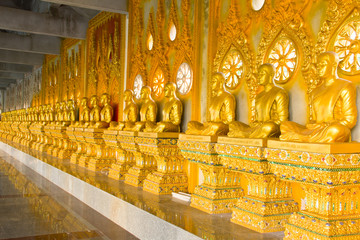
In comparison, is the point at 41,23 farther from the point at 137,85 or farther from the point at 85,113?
the point at 137,85

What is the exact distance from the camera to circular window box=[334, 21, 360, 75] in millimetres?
2953

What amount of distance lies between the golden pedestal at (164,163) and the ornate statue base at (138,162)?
0.19 metres

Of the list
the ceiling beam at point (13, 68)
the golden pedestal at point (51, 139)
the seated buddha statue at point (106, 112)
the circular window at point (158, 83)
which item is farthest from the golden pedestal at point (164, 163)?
the ceiling beam at point (13, 68)

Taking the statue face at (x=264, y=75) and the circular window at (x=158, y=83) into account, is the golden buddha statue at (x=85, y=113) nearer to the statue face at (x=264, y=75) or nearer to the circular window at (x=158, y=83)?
the circular window at (x=158, y=83)

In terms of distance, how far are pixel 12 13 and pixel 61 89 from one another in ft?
10.7

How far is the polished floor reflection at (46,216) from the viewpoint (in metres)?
3.90

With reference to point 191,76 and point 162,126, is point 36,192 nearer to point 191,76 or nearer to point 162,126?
point 162,126

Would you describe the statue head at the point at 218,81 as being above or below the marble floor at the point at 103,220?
above

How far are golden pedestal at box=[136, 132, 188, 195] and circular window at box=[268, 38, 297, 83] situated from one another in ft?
5.30

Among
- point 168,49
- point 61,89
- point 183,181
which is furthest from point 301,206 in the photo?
point 61,89

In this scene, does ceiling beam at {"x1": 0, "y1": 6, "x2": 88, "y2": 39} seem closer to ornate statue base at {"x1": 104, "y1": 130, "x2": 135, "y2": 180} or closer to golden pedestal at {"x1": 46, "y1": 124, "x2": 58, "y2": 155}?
golden pedestal at {"x1": 46, "y1": 124, "x2": 58, "y2": 155}

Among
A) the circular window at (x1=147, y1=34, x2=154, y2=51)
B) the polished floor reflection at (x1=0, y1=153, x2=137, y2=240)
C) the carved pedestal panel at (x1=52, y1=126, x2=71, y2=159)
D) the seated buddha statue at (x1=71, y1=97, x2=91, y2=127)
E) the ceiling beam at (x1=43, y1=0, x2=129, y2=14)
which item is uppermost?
the ceiling beam at (x1=43, y1=0, x2=129, y2=14)

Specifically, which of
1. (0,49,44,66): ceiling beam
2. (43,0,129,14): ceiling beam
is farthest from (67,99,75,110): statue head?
(0,49,44,66): ceiling beam

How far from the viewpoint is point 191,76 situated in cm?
518
